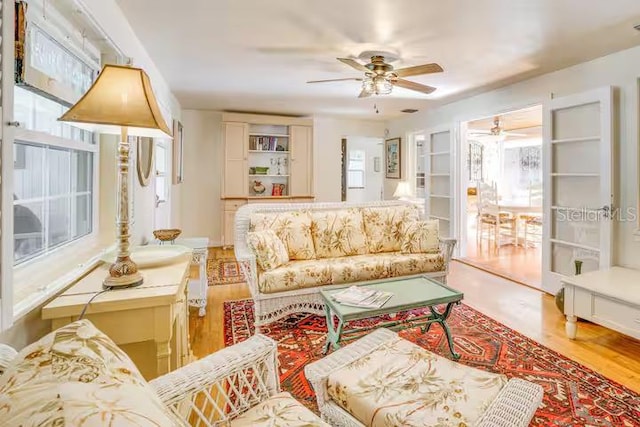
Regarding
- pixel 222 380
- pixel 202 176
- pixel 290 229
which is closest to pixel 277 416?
pixel 222 380

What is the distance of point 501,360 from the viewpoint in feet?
7.39

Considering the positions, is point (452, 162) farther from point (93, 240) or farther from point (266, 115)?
point (93, 240)

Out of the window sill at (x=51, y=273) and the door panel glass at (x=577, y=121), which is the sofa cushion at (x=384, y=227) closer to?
the door panel glass at (x=577, y=121)

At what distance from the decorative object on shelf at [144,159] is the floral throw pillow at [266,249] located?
1.00 m

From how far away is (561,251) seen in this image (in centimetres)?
360

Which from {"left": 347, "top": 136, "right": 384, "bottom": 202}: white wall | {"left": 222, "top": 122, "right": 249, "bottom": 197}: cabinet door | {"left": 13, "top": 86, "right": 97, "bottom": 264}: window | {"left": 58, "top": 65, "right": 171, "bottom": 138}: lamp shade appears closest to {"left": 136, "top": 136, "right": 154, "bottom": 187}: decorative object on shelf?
{"left": 13, "top": 86, "right": 97, "bottom": 264}: window

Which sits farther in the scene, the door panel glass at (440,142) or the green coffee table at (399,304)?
the door panel glass at (440,142)

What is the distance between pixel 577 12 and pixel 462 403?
8.36 feet

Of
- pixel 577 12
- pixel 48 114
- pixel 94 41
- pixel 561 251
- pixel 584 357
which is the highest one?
pixel 577 12

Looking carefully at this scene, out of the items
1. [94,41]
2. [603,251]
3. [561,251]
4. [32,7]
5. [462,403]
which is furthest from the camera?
→ [561,251]

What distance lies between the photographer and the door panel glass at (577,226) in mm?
3258

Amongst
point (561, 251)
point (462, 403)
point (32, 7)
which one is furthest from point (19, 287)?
point (561, 251)

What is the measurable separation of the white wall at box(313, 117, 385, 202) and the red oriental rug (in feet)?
12.4

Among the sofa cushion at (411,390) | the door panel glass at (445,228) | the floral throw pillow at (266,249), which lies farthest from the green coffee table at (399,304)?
the door panel glass at (445,228)
